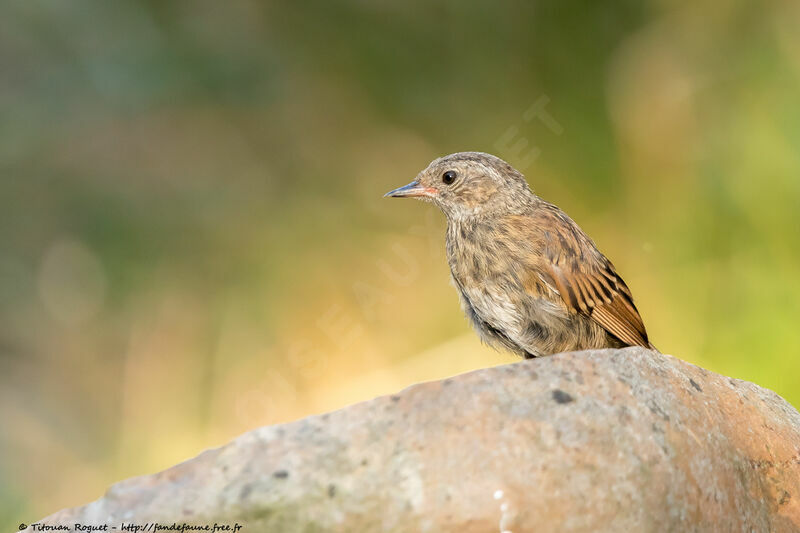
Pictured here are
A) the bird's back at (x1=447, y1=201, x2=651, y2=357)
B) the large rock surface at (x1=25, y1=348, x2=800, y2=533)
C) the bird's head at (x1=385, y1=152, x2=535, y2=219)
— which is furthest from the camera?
the bird's head at (x1=385, y1=152, x2=535, y2=219)

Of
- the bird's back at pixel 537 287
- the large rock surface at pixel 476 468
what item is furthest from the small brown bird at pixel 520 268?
the large rock surface at pixel 476 468

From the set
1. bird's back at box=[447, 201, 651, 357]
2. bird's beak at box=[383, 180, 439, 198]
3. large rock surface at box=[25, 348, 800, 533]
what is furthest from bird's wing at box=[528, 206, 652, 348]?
large rock surface at box=[25, 348, 800, 533]

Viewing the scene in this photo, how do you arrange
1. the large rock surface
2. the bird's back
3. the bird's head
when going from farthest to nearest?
the bird's head, the bird's back, the large rock surface

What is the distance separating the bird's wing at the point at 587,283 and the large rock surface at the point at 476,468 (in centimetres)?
92

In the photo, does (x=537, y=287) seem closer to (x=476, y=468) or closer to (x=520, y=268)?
(x=520, y=268)

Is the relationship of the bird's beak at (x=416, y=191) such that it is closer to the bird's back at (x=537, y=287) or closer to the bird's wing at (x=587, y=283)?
the bird's back at (x=537, y=287)

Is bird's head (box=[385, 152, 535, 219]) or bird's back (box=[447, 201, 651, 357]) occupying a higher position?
bird's head (box=[385, 152, 535, 219])

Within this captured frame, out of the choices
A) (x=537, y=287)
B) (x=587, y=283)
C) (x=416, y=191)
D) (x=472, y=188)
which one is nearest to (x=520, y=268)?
(x=537, y=287)

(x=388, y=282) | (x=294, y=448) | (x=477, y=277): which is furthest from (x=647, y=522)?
(x=388, y=282)

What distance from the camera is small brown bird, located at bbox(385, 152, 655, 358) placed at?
391cm

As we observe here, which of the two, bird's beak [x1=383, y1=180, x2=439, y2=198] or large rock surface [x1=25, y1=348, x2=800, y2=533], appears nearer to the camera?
large rock surface [x1=25, y1=348, x2=800, y2=533]

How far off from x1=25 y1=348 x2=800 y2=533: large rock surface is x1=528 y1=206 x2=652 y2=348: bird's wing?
0.92m

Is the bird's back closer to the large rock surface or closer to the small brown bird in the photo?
the small brown bird

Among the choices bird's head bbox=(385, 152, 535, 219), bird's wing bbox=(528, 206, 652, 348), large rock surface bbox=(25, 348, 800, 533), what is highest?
bird's head bbox=(385, 152, 535, 219)
